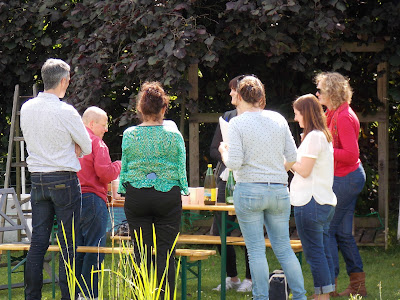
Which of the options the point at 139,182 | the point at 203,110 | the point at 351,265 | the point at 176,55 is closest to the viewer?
the point at 139,182

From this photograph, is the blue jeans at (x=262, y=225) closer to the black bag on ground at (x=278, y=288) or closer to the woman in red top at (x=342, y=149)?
the black bag on ground at (x=278, y=288)

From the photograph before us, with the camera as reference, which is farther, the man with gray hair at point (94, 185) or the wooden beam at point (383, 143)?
the wooden beam at point (383, 143)

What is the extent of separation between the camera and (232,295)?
6324mm

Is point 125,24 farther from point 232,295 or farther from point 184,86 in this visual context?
point 232,295

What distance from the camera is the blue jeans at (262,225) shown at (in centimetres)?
485

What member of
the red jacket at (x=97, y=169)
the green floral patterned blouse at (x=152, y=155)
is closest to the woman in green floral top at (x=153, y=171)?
the green floral patterned blouse at (x=152, y=155)

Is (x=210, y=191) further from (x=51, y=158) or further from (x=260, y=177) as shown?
(x=51, y=158)

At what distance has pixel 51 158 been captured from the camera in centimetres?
509

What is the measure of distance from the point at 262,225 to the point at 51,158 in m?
1.48

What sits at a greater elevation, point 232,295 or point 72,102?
point 72,102

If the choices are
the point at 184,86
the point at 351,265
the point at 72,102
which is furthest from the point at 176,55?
the point at 351,265

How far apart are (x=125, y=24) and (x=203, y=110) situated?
5.63 feet

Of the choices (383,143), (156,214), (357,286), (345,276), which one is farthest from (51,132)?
(383,143)

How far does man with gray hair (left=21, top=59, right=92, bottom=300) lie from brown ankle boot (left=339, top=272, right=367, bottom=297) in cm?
236
